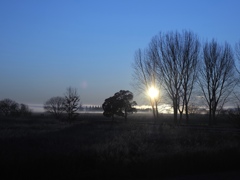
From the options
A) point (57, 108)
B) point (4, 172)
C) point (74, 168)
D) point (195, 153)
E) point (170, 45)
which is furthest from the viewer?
point (57, 108)

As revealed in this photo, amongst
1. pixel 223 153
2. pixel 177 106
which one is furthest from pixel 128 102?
pixel 223 153

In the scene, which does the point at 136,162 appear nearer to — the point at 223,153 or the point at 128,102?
the point at 223,153

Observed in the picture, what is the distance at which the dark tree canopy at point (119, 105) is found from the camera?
7038 cm

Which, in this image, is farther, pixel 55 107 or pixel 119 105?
pixel 55 107

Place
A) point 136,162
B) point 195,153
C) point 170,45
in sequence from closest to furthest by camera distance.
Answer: point 136,162
point 195,153
point 170,45

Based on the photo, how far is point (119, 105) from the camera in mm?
70875

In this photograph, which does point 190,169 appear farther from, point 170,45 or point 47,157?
point 170,45

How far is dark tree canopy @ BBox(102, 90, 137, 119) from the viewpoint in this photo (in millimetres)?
70375

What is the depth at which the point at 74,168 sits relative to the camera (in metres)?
10.4

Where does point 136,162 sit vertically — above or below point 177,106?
below

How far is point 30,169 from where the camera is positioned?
386 inches

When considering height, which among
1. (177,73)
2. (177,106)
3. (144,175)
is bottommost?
(144,175)

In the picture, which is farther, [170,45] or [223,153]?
[170,45]

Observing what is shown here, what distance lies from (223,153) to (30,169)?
323 inches
